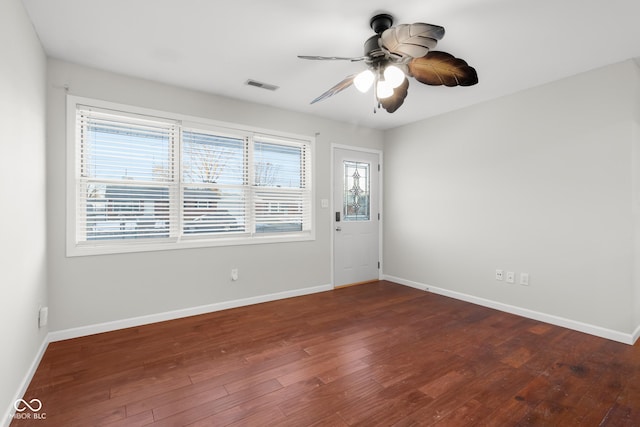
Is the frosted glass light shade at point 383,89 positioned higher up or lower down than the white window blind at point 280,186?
higher up

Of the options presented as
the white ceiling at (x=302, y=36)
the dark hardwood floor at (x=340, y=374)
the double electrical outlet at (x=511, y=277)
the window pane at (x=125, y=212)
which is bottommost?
the dark hardwood floor at (x=340, y=374)

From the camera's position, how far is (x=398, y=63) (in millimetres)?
2312

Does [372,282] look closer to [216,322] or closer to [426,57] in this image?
[216,322]

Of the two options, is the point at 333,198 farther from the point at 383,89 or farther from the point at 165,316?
the point at 165,316

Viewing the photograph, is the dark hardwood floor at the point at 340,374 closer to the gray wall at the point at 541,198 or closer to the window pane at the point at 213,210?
the gray wall at the point at 541,198

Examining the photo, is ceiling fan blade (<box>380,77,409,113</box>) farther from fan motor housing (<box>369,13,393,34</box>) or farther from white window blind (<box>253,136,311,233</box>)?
white window blind (<box>253,136,311,233</box>)

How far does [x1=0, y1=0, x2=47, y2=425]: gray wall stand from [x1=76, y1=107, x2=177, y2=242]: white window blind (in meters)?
0.35

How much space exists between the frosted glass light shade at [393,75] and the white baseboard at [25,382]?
3.03 meters

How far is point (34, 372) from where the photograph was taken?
7.22 feet

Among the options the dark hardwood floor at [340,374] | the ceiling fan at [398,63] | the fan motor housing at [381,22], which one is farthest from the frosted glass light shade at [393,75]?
the dark hardwood floor at [340,374]

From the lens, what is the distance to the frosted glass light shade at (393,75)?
2080 mm

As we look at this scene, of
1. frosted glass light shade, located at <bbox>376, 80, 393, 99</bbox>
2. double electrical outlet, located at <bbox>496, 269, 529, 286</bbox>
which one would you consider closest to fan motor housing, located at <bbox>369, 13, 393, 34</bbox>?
frosted glass light shade, located at <bbox>376, 80, 393, 99</bbox>

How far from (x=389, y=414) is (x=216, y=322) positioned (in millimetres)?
2064

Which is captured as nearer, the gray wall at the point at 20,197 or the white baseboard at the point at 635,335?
the gray wall at the point at 20,197
